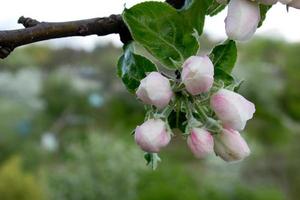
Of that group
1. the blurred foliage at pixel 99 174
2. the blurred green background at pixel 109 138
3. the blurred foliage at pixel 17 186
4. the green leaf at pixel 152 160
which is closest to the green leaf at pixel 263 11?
the green leaf at pixel 152 160

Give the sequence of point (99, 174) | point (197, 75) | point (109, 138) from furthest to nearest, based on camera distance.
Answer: point (109, 138), point (99, 174), point (197, 75)

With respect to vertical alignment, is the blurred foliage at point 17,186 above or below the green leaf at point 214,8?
below

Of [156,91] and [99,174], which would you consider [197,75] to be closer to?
[156,91]

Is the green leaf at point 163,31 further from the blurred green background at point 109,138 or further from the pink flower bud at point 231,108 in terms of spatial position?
the blurred green background at point 109,138

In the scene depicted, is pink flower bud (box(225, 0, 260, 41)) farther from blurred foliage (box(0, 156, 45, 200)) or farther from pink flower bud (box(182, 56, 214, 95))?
blurred foliage (box(0, 156, 45, 200))

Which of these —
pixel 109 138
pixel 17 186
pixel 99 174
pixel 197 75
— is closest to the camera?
pixel 197 75

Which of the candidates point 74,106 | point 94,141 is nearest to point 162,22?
point 94,141

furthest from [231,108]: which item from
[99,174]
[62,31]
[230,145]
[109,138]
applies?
[109,138]
